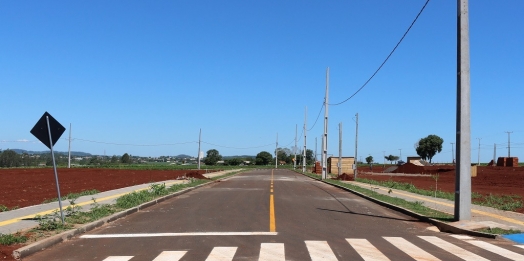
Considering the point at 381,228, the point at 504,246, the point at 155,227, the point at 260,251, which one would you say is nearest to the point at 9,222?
the point at 155,227

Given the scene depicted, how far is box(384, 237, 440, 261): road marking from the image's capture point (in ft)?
29.0

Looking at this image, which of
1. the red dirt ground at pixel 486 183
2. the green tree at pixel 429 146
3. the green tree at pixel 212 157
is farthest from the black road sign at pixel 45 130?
the green tree at pixel 212 157

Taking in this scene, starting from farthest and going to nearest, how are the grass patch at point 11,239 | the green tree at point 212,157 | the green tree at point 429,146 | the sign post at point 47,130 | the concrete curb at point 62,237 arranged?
the green tree at point 212,157, the green tree at point 429,146, the sign post at point 47,130, the grass patch at point 11,239, the concrete curb at point 62,237

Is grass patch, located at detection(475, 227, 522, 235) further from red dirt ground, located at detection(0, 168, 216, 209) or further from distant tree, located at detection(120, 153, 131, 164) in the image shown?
distant tree, located at detection(120, 153, 131, 164)

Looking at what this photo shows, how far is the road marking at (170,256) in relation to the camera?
336 inches

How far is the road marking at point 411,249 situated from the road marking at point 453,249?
0.54 meters

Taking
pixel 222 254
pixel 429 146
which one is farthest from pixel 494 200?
pixel 429 146

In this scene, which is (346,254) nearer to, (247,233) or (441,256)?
(441,256)

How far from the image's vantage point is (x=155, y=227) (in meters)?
12.7

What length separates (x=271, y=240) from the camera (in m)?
10.5

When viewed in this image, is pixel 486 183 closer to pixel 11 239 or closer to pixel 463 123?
pixel 463 123

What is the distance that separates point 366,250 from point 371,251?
111 mm

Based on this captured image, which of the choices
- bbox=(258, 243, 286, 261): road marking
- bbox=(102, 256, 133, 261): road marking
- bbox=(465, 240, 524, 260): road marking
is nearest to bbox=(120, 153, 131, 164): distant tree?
bbox=(258, 243, 286, 261): road marking

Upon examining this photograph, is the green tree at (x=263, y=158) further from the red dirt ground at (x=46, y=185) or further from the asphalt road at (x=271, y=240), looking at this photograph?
the asphalt road at (x=271, y=240)
